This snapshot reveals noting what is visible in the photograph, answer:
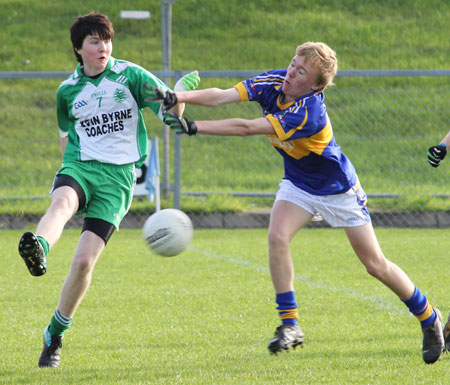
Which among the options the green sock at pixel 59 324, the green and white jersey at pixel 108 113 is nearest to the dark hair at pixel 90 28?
the green and white jersey at pixel 108 113

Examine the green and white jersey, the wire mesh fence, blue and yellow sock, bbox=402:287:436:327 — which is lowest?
the wire mesh fence

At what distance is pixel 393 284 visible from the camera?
4.44 metres

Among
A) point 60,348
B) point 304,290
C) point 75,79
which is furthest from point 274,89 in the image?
point 304,290

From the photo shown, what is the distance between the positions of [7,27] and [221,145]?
1116 centimetres

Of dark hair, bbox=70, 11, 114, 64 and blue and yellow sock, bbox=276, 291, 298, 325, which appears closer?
blue and yellow sock, bbox=276, 291, 298, 325

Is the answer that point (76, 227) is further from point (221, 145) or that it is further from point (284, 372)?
point (284, 372)

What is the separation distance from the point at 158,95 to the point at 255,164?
27.4 ft

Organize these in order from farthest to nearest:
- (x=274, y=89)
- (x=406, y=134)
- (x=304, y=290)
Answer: (x=406, y=134) < (x=304, y=290) < (x=274, y=89)

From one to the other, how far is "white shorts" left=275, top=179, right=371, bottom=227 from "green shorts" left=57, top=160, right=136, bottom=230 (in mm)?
918

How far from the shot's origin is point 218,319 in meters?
5.49

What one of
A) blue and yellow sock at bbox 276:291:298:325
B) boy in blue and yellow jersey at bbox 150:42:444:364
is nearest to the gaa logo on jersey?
boy in blue and yellow jersey at bbox 150:42:444:364

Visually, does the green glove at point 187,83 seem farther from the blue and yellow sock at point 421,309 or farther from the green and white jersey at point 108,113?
the blue and yellow sock at point 421,309

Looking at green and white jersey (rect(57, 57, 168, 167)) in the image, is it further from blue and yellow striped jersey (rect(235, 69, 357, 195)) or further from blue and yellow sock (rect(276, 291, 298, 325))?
blue and yellow sock (rect(276, 291, 298, 325))

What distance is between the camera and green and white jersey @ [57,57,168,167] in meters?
4.67
